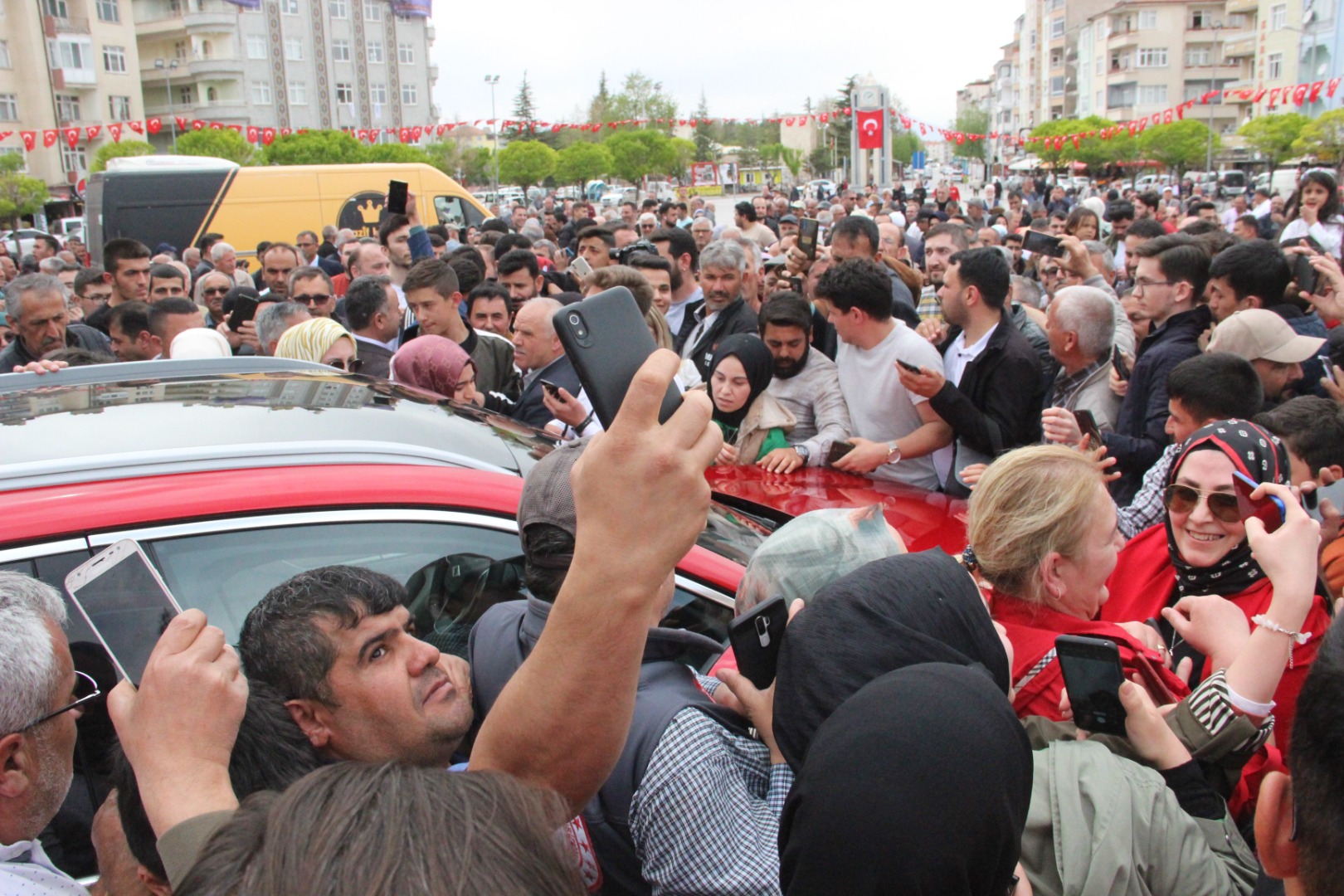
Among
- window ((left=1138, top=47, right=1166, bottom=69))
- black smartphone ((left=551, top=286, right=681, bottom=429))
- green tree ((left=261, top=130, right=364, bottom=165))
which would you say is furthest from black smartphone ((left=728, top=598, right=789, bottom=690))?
window ((left=1138, top=47, right=1166, bottom=69))

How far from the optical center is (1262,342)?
4.05m

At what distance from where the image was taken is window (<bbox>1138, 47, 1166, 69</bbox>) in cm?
7862

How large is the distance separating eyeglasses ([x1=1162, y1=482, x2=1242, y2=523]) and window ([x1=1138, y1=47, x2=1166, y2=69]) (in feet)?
295

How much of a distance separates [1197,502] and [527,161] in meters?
53.2

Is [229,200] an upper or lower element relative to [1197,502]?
upper

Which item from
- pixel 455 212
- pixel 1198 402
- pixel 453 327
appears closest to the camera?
pixel 1198 402

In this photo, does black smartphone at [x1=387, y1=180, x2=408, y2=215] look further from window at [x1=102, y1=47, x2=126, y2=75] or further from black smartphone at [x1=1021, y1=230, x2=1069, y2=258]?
window at [x1=102, y1=47, x2=126, y2=75]

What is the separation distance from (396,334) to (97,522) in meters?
4.29

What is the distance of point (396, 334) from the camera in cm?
627

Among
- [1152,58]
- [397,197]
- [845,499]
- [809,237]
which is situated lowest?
[845,499]

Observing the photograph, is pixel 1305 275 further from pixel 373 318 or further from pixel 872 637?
pixel 373 318

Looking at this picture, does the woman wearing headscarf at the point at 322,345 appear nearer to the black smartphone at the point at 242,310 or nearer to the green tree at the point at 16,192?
the black smartphone at the point at 242,310

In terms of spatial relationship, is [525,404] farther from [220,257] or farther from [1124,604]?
[220,257]

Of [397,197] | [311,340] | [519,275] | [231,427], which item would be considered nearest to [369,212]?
[397,197]
